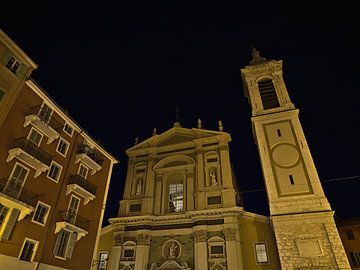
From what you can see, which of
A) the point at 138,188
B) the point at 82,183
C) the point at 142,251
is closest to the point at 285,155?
the point at 138,188

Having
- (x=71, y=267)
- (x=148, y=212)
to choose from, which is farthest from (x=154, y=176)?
(x=71, y=267)

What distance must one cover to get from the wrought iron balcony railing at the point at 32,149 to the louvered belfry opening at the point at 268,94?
21175mm

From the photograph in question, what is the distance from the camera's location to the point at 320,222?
19.2 metres

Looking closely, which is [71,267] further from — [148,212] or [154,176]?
[154,176]

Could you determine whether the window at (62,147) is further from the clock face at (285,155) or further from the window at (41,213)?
the clock face at (285,155)

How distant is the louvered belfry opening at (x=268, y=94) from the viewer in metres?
27.6

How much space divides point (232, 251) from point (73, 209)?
41.7 ft

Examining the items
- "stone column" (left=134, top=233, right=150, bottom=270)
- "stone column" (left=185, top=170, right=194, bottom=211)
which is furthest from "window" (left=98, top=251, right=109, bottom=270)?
"stone column" (left=185, top=170, right=194, bottom=211)

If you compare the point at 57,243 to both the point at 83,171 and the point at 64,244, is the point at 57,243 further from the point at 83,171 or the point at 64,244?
the point at 83,171

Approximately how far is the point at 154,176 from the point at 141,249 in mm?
7577

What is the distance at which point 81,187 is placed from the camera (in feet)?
64.3

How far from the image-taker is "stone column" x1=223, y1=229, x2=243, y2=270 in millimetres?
19969

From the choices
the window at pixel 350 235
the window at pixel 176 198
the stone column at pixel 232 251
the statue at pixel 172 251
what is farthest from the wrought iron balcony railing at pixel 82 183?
the window at pixel 350 235

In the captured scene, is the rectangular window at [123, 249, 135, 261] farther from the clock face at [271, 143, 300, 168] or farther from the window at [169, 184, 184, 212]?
the clock face at [271, 143, 300, 168]
